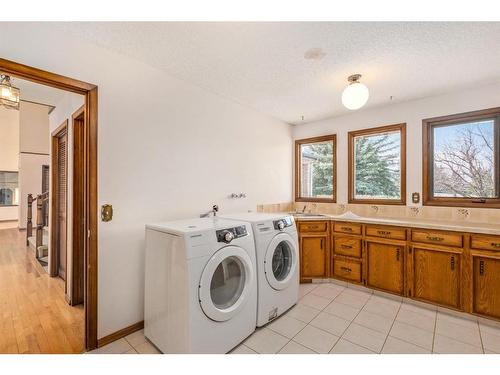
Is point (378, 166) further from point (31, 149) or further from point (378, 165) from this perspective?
point (31, 149)

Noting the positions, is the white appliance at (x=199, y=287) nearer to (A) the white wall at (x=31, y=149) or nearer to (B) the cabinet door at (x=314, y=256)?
(B) the cabinet door at (x=314, y=256)

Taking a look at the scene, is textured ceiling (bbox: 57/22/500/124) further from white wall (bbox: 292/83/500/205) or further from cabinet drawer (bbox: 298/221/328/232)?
cabinet drawer (bbox: 298/221/328/232)

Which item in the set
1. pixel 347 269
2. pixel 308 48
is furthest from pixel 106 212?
pixel 347 269

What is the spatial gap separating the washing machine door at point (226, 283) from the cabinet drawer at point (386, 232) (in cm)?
161

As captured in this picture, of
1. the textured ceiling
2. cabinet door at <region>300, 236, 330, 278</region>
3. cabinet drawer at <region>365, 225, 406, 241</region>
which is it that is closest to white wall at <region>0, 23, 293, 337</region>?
the textured ceiling

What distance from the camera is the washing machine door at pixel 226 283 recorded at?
1.64m

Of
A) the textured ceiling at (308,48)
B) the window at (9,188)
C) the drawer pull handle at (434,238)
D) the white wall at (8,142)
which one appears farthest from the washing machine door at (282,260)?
the window at (9,188)

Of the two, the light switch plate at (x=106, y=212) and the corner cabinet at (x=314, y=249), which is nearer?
the light switch plate at (x=106, y=212)

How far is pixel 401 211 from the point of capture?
9.98 ft

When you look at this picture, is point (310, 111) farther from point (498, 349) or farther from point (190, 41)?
point (498, 349)

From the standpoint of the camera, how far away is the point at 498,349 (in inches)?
72.0

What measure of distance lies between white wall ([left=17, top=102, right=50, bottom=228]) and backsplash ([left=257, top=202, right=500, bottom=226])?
19.8ft
